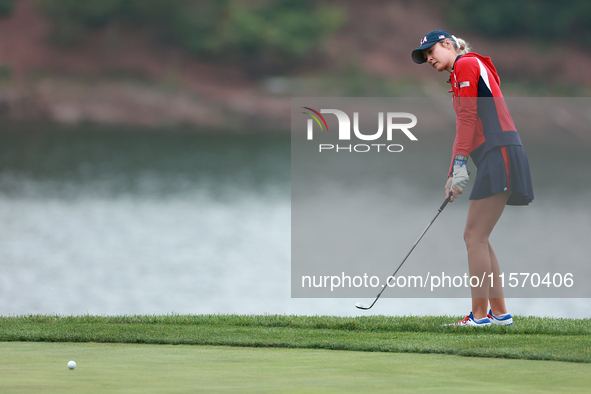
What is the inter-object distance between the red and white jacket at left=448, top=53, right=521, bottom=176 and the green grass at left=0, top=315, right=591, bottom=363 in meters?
0.99

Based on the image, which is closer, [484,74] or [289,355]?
[289,355]

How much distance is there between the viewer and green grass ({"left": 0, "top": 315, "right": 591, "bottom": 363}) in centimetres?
349

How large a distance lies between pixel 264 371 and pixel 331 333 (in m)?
1.57

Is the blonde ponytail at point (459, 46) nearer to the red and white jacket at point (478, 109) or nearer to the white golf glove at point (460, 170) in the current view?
the red and white jacket at point (478, 109)

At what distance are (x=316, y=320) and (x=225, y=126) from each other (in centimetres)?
2622

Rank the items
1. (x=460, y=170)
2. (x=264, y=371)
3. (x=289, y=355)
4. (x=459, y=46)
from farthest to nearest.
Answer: (x=459, y=46) → (x=460, y=170) → (x=289, y=355) → (x=264, y=371)

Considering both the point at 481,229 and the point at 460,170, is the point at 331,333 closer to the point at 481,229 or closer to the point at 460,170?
the point at 481,229

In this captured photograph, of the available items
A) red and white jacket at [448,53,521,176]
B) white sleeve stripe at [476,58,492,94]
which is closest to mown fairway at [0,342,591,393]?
red and white jacket at [448,53,521,176]

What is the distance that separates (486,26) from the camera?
30.3 m

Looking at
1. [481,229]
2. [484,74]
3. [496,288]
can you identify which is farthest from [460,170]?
[496,288]

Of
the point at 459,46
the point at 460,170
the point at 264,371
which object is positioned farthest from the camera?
the point at 459,46

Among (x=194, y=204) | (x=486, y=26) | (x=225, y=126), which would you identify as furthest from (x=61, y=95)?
(x=486, y=26)

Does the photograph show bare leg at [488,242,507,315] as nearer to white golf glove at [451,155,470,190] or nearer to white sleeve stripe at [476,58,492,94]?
white golf glove at [451,155,470,190]

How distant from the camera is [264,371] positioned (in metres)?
2.75
